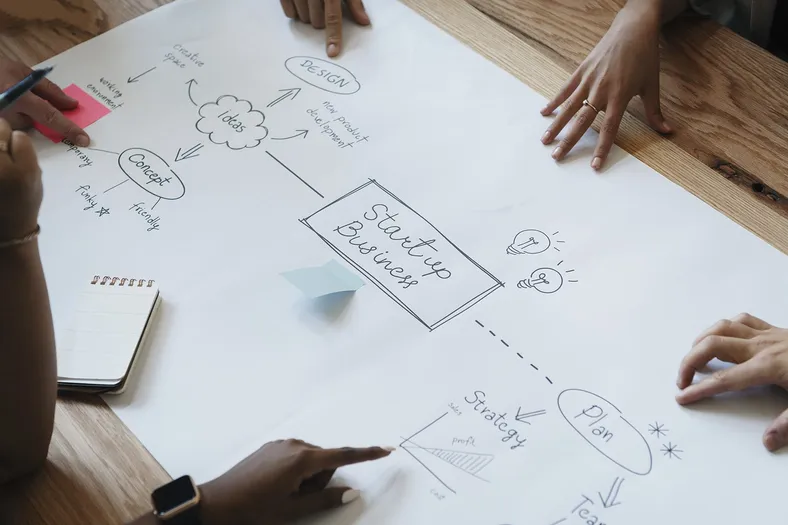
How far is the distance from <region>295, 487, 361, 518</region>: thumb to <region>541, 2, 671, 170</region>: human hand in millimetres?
445

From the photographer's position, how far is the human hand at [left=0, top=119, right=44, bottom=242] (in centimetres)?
51

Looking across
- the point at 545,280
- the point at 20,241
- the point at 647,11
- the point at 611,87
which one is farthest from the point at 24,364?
the point at 647,11

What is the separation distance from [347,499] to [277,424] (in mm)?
88

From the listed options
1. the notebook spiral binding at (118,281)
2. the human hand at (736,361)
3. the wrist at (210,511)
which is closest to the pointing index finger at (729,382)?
the human hand at (736,361)

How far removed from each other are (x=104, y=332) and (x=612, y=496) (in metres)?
0.46

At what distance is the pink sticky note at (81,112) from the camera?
0.87m

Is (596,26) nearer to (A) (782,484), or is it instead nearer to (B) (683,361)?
(B) (683,361)

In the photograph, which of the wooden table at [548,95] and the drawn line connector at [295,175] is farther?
the drawn line connector at [295,175]

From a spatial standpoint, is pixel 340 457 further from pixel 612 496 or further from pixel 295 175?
pixel 295 175

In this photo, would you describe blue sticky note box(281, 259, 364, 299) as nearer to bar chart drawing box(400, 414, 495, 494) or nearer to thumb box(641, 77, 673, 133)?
bar chart drawing box(400, 414, 495, 494)

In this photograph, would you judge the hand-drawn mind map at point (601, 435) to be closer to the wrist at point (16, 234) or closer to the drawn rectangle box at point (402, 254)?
the drawn rectangle box at point (402, 254)

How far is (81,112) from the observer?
2.91ft

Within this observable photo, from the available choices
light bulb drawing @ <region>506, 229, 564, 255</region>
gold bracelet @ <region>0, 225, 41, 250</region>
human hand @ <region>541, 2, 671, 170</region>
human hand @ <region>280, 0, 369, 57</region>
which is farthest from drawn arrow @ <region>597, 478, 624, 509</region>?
human hand @ <region>280, 0, 369, 57</region>

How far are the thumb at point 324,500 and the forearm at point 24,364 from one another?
21 centimetres
